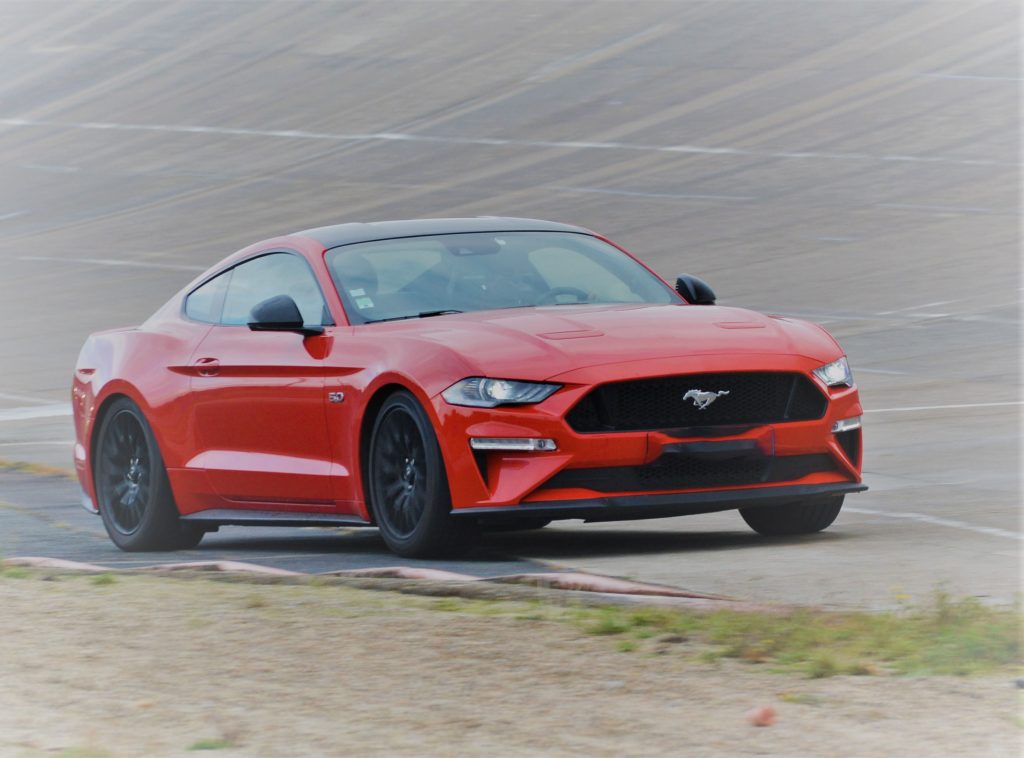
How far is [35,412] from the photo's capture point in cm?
1833

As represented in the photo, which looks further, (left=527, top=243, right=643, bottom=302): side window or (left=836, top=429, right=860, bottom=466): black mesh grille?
(left=527, top=243, right=643, bottom=302): side window

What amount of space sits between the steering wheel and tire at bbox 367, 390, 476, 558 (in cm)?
100

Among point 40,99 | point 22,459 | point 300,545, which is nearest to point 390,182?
point 40,99

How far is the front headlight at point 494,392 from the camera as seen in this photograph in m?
8.06

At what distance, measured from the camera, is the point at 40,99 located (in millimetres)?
58969

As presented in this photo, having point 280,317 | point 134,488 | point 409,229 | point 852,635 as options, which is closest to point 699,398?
point 280,317

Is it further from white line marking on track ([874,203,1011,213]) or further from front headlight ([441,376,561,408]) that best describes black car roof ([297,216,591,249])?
white line marking on track ([874,203,1011,213])

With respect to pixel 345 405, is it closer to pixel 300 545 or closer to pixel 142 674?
pixel 300 545

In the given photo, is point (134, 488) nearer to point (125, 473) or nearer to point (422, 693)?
point (125, 473)

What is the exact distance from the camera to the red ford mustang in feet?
26.6

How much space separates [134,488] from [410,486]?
7.64ft

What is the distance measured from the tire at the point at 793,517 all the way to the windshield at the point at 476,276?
3.59 feet

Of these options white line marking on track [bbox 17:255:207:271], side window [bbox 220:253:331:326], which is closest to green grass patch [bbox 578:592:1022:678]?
side window [bbox 220:253:331:326]

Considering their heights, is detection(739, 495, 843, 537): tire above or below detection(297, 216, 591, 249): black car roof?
below
